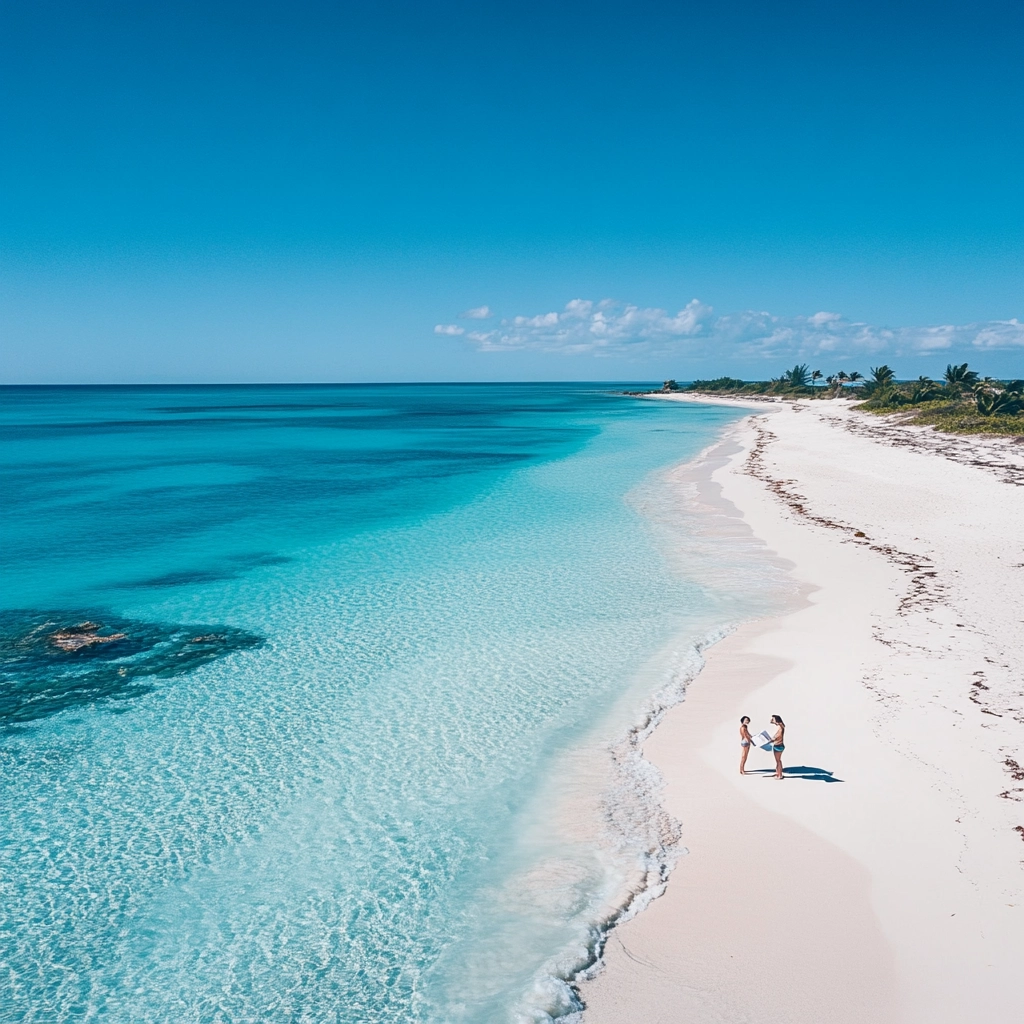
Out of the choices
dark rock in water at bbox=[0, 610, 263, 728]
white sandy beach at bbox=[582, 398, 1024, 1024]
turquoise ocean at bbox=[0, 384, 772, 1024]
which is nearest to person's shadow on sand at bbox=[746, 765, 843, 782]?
white sandy beach at bbox=[582, 398, 1024, 1024]

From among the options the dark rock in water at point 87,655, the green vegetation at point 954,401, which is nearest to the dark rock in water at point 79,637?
the dark rock in water at point 87,655

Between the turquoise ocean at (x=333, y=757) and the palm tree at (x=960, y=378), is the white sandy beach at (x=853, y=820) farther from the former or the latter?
the palm tree at (x=960, y=378)

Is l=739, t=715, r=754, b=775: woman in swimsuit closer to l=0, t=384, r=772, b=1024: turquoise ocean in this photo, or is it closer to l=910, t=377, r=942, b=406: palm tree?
A: l=0, t=384, r=772, b=1024: turquoise ocean

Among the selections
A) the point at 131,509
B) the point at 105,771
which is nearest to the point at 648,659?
the point at 105,771

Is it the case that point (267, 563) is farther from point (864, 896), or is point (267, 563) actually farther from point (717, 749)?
point (864, 896)

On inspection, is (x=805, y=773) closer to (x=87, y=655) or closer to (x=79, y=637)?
(x=87, y=655)

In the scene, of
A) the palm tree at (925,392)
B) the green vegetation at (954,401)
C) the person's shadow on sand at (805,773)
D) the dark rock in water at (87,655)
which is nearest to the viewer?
the person's shadow on sand at (805,773)
